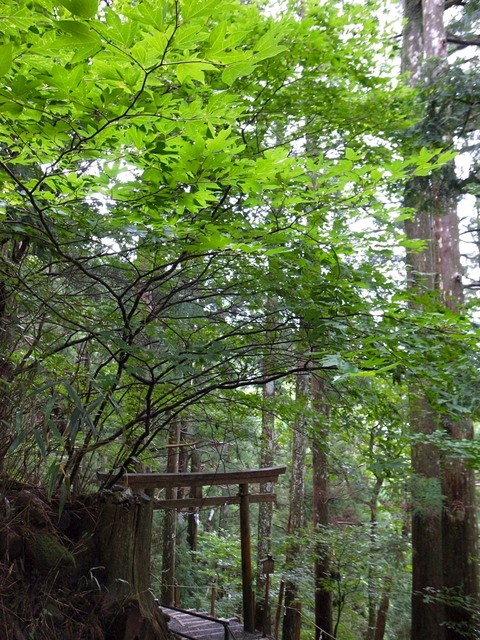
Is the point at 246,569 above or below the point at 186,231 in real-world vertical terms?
below

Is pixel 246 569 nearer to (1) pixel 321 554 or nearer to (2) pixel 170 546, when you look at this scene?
(1) pixel 321 554

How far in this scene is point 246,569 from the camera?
6.57m

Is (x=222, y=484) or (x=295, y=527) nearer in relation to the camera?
(x=222, y=484)

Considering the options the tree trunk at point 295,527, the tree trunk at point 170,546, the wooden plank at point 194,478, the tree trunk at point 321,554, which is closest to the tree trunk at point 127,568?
the wooden plank at point 194,478

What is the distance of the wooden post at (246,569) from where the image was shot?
6.25 meters

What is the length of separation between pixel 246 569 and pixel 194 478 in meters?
1.68

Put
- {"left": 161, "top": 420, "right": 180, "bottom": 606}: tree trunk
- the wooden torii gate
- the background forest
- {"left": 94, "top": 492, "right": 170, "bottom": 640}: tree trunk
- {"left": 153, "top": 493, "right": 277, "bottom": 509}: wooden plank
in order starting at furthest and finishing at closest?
{"left": 161, "top": 420, "right": 180, "bottom": 606}: tree trunk
{"left": 153, "top": 493, "right": 277, "bottom": 509}: wooden plank
the wooden torii gate
{"left": 94, "top": 492, "right": 170, "bottom": 640}: tree trunk
the background forest

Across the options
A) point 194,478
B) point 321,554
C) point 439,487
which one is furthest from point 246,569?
point 439,487

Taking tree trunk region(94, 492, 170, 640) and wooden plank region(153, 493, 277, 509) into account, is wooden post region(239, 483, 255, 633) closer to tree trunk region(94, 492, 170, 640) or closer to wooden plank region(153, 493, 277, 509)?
wooden plank region(153, 493, 277, 509)

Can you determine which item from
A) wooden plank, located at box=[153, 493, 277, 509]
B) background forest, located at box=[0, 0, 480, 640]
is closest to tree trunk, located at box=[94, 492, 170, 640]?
background forest, located at box=[0, 0, 480, 640]

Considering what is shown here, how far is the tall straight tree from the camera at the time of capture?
→ 269 inches

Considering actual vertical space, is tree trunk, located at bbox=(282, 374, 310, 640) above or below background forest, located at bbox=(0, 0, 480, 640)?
below

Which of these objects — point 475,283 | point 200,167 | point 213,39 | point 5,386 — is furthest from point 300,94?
point 475,283

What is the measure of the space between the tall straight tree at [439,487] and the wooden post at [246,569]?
9.40ft
